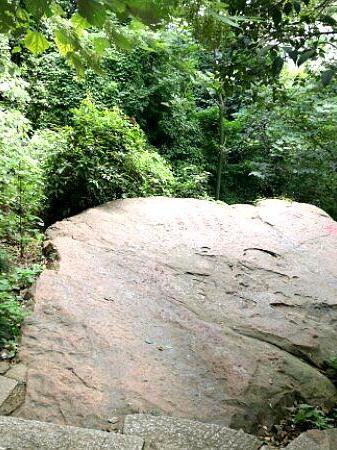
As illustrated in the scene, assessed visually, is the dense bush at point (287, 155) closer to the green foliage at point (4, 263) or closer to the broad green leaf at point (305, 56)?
the green foliage at point (4, 263)

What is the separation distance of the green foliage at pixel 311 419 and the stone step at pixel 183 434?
1.93 ft

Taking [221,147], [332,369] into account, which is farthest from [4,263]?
[221,147]

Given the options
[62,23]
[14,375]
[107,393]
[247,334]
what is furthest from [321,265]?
[62,23]

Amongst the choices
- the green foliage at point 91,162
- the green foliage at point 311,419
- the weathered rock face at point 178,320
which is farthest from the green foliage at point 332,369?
the green foliage at point 91,162

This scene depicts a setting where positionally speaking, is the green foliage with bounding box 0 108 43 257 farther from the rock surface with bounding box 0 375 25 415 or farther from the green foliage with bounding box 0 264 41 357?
the rock surface with bounding box 0 375 25 415

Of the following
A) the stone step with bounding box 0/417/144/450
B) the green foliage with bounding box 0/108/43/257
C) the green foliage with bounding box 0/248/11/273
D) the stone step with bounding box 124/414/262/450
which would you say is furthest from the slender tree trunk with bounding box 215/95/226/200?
the stone step with bounding box 0/417/144/450

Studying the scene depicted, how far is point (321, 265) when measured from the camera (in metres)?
A: 5.29

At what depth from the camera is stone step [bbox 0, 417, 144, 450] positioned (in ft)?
6.31

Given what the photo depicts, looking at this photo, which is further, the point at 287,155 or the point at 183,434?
the point at 287,155

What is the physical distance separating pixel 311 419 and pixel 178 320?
1256 mm

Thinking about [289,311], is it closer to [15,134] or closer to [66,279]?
[66,279]

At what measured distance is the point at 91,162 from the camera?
18.1ft

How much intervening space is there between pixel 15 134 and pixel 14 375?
322 cm

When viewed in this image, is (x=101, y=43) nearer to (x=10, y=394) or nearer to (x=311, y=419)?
(x=10, y=394)
